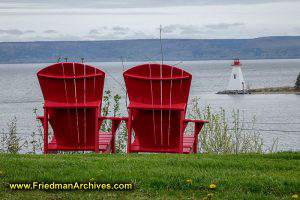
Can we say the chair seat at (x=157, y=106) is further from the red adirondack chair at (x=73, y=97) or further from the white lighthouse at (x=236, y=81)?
the white lighthouse at (x=236, y=81)

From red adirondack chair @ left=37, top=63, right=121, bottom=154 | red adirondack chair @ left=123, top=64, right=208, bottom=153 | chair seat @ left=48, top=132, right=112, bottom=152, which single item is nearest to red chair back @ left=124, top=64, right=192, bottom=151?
red adirondack chair @ left=123, top=64, right=208, bottom=153

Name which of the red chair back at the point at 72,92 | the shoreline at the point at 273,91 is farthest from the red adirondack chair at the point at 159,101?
the shoreline at the point at 273,91

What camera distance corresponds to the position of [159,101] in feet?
24.1

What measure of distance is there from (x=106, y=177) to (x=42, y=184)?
19.5 inches

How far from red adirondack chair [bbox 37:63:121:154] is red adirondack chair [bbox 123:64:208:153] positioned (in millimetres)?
275

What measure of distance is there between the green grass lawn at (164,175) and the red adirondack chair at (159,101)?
39.6 inches

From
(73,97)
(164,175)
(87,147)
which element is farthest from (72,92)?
(164,175)

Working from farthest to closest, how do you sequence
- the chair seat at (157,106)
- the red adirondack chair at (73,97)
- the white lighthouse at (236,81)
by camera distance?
the white lighthouse at (236,81), the red adirondack chair at (73,97), the chair seat at (157,106)

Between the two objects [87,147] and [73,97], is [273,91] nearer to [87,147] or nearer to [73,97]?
[87,147]

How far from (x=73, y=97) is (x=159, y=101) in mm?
955

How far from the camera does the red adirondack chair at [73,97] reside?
7.34m

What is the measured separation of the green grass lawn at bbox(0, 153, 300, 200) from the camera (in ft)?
15.6

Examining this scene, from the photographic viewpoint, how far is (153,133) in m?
7.47

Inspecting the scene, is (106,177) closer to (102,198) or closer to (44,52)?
(102,198)
